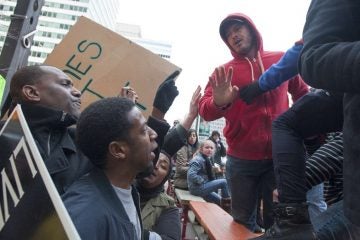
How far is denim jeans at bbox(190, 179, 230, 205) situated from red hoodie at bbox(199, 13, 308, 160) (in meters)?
4.05

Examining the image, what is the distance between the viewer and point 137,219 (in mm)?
1327

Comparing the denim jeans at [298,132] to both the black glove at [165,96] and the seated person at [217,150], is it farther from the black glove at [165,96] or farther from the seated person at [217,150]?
the seated person at [217,150]

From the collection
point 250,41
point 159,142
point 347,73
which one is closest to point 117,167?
point 159,142

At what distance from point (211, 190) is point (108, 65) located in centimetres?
443

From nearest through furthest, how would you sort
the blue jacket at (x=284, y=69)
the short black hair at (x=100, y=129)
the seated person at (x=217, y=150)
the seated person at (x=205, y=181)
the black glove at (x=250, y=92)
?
the short black hair at (x=100, y=129), the blue jacket at (x=284, y=69), the black glove at (x=250, y=92), the seated person at (x=205, y=181), the seated person at (x=217, y=150)

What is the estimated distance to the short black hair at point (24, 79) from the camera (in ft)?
5.93

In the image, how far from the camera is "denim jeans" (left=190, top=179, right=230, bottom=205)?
20.3 ft

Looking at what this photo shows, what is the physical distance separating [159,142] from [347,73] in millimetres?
1295

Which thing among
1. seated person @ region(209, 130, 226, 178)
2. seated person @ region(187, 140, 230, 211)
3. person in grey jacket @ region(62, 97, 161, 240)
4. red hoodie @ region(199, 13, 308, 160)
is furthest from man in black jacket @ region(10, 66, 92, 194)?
seated person @ region(209, 130, 226, 178)

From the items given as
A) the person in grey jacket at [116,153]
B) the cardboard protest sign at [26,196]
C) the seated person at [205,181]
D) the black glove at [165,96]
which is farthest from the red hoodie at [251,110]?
the seated person at [205,181]

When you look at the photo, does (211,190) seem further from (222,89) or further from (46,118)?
(46,118)

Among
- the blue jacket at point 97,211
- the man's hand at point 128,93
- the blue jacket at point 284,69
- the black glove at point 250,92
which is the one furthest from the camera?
the man's hand at point 128,93

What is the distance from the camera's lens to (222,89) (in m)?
1.98

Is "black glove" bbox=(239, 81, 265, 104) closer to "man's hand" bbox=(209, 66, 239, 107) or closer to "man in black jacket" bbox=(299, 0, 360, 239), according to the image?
"man's hand" bbox=(209, 66, 239, 107)
